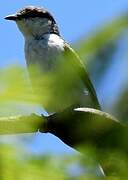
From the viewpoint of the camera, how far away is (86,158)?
88 cm

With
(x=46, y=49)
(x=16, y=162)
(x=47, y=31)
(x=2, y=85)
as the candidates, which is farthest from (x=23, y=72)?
(x=47, y=31)

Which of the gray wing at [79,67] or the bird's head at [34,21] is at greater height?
the gray wing at [79,67]

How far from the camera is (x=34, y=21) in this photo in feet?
29.9

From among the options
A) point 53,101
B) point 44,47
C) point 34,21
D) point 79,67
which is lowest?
point 44,47

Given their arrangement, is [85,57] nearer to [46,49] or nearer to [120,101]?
[120,101]

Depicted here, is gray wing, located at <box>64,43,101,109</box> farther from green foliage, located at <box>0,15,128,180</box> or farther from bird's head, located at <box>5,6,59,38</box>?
bird's head, located at <box>5,6,59,38</box>

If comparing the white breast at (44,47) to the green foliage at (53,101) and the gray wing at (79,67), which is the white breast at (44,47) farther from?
the green foliage at (53,101)

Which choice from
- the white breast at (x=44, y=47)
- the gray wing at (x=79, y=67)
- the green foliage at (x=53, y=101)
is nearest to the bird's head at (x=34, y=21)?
the white breast at (x=44, y=47)

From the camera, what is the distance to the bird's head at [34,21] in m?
8.58

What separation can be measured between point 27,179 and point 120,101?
217 millimetres

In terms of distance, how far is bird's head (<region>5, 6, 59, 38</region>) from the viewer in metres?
8.58

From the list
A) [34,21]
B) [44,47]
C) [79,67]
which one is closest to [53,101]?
[79,67]

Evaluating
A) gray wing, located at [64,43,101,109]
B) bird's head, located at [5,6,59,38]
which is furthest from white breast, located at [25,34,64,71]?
gray wing, located at [64,43,101,109]

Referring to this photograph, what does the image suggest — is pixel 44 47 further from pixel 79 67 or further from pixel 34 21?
pixel 79 67
